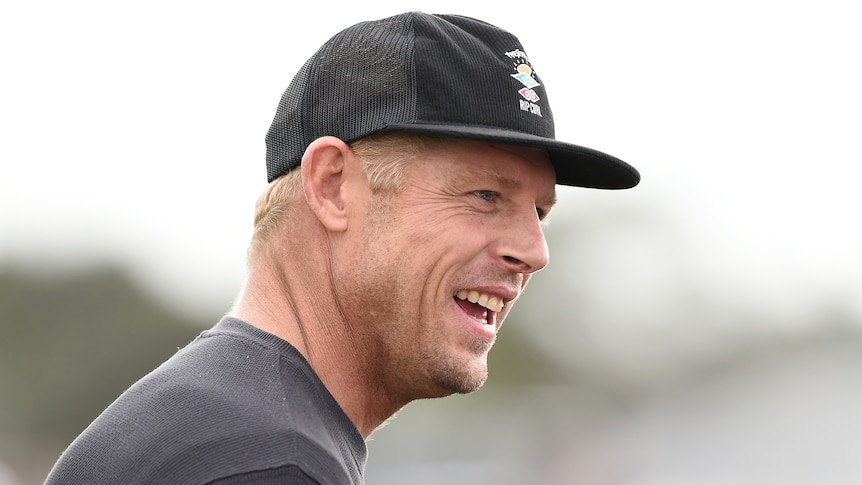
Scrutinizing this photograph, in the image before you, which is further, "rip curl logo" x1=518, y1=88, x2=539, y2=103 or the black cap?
"rip curl logo" x1=518, y1=88, x2=539, y2=103

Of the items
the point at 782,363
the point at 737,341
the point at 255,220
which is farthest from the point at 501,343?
the point at 255,220

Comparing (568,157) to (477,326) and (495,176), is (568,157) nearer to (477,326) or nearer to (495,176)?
(495,176)

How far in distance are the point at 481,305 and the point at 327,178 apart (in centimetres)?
57

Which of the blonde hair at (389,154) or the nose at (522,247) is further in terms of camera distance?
the nose at (522,247)

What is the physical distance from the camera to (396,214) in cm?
323

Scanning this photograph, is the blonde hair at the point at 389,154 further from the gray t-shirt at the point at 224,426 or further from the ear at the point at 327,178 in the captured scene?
the gray t-shirt at the point at 224,426

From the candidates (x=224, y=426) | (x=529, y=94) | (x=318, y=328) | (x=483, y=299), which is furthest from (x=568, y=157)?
(x=224, y=426)

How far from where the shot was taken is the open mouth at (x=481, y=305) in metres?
3.35

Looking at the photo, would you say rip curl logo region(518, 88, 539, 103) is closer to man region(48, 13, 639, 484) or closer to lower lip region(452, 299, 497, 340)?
man region(48, 13, 639, 484)

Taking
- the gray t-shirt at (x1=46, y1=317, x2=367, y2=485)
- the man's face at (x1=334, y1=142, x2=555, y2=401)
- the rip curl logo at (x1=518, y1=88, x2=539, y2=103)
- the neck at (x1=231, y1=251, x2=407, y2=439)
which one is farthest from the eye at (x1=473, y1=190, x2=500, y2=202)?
the gray t-shirt at (x1=46, y1=317, x2=367, y2=485)

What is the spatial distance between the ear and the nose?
460mm

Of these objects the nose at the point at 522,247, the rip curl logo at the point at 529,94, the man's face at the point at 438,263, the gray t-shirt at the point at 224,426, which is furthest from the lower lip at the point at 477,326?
the rip curl logo at the point at 529,94

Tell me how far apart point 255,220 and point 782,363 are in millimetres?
27227

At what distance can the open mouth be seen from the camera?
335 cm
